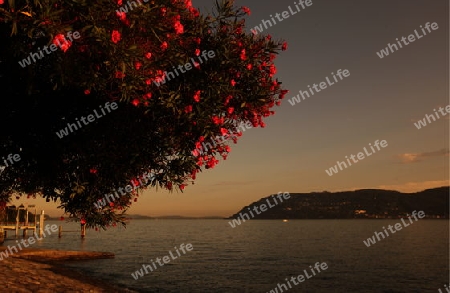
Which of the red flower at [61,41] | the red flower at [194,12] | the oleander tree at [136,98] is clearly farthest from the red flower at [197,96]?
the red flower at [61,41]

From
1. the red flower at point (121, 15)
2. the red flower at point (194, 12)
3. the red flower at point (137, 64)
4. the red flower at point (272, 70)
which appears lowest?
the red flower at point (272, 70)

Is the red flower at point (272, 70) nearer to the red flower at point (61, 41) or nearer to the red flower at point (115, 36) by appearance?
the red flower at point (115, 36)

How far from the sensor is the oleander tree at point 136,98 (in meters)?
6.78

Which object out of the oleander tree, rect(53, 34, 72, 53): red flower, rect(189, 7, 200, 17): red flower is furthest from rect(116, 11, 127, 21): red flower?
rect(189, 7, 200, 17): red flower

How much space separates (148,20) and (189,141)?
8.74ft

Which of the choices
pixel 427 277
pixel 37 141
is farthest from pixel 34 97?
pixel 427 277

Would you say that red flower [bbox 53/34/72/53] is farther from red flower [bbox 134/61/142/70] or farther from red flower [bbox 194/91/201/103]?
red flower [bbox 194/91/201/103]

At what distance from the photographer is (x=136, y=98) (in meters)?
7.38

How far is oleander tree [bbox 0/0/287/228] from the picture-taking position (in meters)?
6.78

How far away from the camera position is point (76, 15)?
20.2ft

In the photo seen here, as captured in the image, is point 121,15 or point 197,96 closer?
point 121,15

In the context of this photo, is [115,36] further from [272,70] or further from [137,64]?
[272,70]

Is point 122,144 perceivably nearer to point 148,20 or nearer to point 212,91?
point 212,91

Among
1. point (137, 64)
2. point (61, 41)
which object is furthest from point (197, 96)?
point (61, 41)
